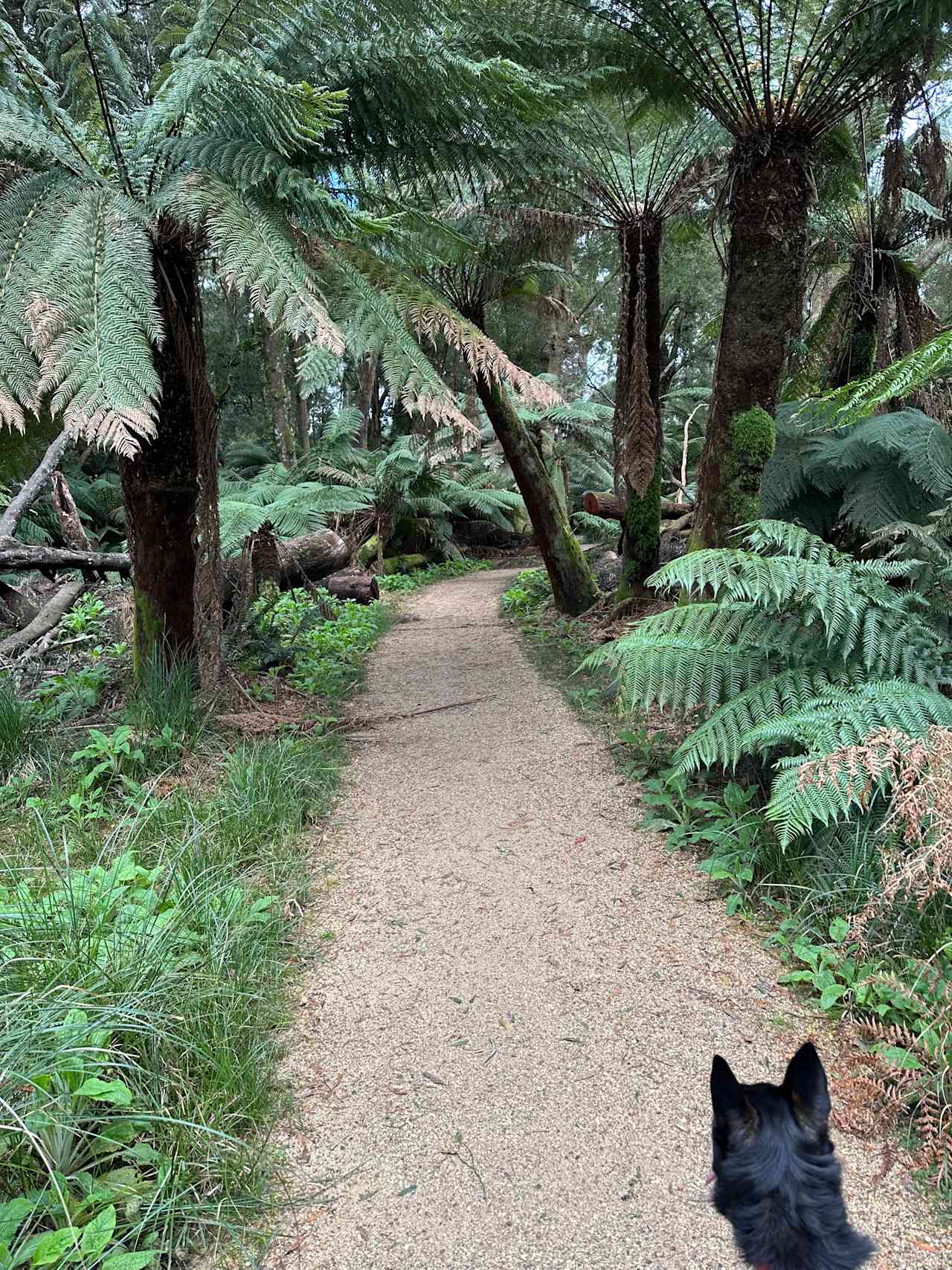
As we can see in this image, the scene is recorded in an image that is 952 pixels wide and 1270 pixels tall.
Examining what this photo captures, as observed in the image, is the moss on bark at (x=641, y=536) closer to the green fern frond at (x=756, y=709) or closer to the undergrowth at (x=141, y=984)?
the green fern frond at (x=756, y=709)

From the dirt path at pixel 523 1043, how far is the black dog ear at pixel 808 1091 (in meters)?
0.54

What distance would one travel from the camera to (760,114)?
3412 mm

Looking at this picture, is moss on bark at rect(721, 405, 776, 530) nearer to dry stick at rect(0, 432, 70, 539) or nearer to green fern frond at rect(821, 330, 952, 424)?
green fern frond at rect(821, 330, 952, 424)

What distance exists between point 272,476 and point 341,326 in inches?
201

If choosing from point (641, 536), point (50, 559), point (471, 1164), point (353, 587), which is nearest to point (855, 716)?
point (471, 1164)

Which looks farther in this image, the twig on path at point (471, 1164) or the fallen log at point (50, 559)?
the fallen log at point (50, 559)

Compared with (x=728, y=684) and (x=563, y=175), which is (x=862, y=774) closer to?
(x=728, y=684)

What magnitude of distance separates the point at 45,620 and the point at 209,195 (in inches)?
162

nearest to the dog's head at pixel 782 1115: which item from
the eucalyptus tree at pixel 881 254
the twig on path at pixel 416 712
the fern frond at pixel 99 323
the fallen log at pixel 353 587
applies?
the fern frond at pixel 99 323

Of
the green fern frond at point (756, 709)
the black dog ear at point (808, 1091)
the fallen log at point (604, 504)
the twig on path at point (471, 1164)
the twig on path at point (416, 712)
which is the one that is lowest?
the twig on path at point (471, 1164)

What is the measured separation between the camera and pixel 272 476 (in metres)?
7.56

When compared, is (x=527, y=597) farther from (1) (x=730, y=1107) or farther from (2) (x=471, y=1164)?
(1) (x=730, y=1107)

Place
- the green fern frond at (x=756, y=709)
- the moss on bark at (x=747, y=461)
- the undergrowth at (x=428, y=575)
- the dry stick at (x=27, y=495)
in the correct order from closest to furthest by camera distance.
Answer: the green fern frond at (x=756, y=709)
the moss on bark at (x=747, y=461)
the dry stick at (x=27, y=495)
the undergrowth at (x=428, y=575)

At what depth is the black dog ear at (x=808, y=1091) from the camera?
3.47ft
